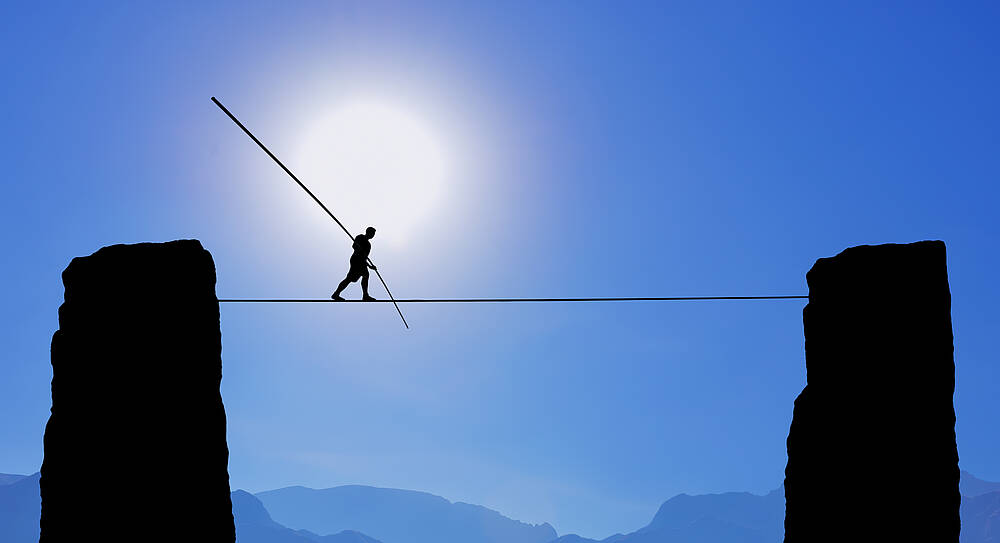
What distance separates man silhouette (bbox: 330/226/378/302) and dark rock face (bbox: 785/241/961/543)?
6.73 m

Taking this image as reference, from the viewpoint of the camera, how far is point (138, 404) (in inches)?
344

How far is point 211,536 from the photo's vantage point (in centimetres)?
864

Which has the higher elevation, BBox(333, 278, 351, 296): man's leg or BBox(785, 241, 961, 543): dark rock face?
BBox(333, 278, 351, 296): man's leg

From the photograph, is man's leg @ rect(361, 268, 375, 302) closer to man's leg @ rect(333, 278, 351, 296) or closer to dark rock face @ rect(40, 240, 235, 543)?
man's leg @ rect(333, 278, 351, 296)

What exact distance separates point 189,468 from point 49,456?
63.7 inches

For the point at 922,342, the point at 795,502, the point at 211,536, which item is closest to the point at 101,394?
the point at 211,536

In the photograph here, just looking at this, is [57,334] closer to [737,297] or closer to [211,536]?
[211,536]

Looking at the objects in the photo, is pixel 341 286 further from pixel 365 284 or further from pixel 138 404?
pixel 138 404

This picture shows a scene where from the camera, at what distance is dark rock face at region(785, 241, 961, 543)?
8.80 metres

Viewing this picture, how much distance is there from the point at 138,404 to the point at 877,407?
8.49 m

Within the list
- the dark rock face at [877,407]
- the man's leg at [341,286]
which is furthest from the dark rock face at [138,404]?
the dark rock face at [877,407]

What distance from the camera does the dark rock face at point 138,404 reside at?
8555 mm

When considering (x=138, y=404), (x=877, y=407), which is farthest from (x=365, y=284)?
(x=877, y=407)

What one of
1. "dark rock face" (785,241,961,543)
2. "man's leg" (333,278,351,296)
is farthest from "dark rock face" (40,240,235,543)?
"dark rock face" (785,241,961,543)
